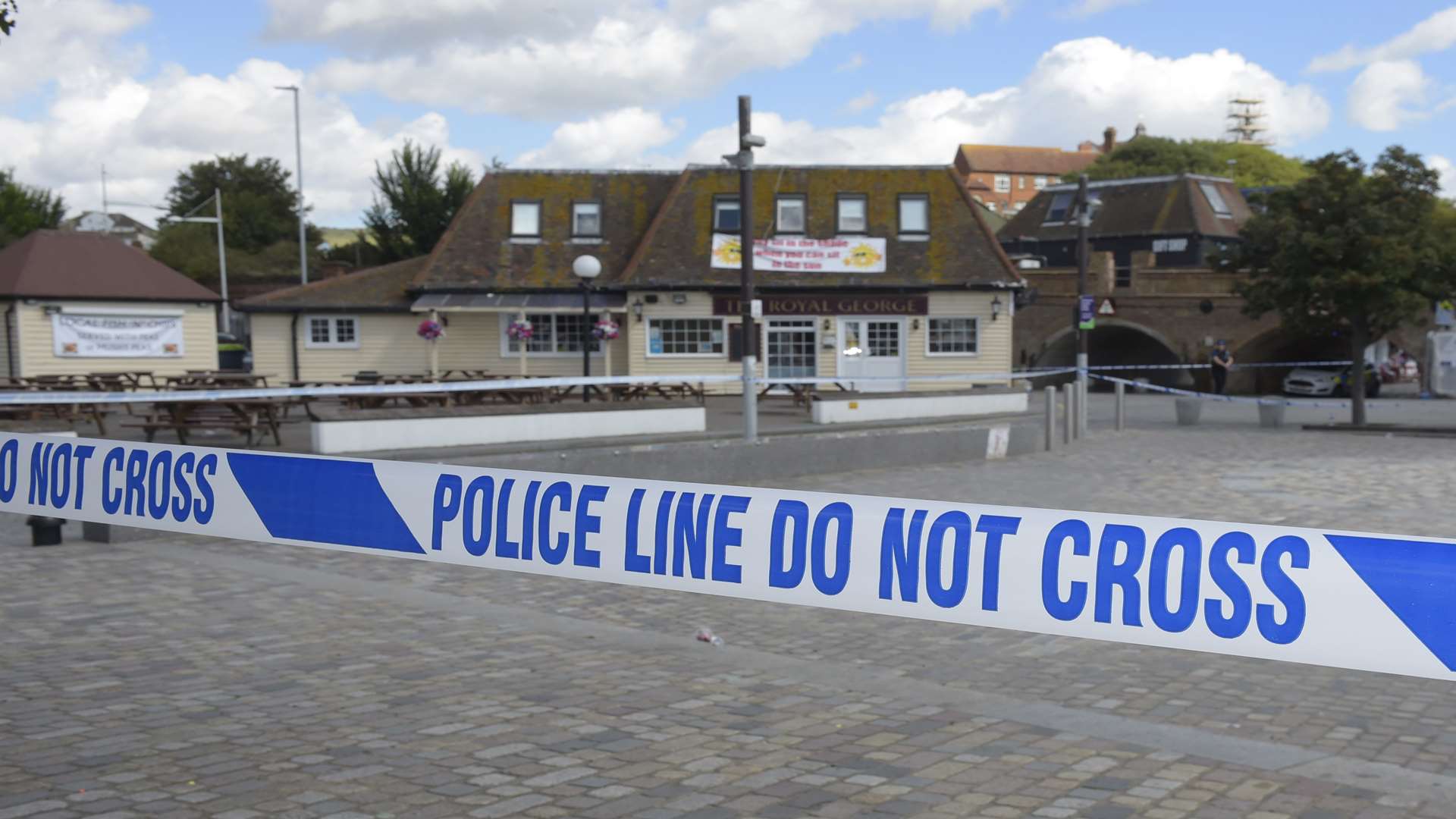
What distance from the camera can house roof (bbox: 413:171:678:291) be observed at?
3425 cm

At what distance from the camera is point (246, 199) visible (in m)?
72.6

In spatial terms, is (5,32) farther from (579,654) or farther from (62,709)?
(579,654)

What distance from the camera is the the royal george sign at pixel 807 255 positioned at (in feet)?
113

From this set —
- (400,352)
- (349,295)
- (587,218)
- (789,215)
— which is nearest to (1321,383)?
(789,215)

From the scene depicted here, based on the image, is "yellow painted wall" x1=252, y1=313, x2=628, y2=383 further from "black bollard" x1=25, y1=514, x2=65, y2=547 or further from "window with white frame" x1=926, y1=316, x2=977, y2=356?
"black bollard" x1=25, y1=514, x2=65, y2=547

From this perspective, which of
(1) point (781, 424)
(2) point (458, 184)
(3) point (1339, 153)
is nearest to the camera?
(1) point (781, 424)

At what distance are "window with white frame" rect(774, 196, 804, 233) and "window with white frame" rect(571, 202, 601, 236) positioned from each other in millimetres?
4923

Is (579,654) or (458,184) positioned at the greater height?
(458,184)

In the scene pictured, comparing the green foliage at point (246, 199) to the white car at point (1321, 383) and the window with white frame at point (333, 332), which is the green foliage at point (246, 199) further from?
the white car at point (1321, 383)

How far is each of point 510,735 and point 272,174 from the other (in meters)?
77.4

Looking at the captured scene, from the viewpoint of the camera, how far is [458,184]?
53312 mm

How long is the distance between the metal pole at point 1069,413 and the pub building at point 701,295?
10613mm

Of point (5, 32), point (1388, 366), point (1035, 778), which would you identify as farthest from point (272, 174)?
point (1035, 778)

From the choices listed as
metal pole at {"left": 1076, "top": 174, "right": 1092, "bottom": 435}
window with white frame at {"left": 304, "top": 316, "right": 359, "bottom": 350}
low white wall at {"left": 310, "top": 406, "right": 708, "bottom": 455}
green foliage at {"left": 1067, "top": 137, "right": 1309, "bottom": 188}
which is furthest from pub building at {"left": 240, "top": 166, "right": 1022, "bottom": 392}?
green foliage at {"left": 1067, "top": 137, "right": 1309, "bottom": 188}
